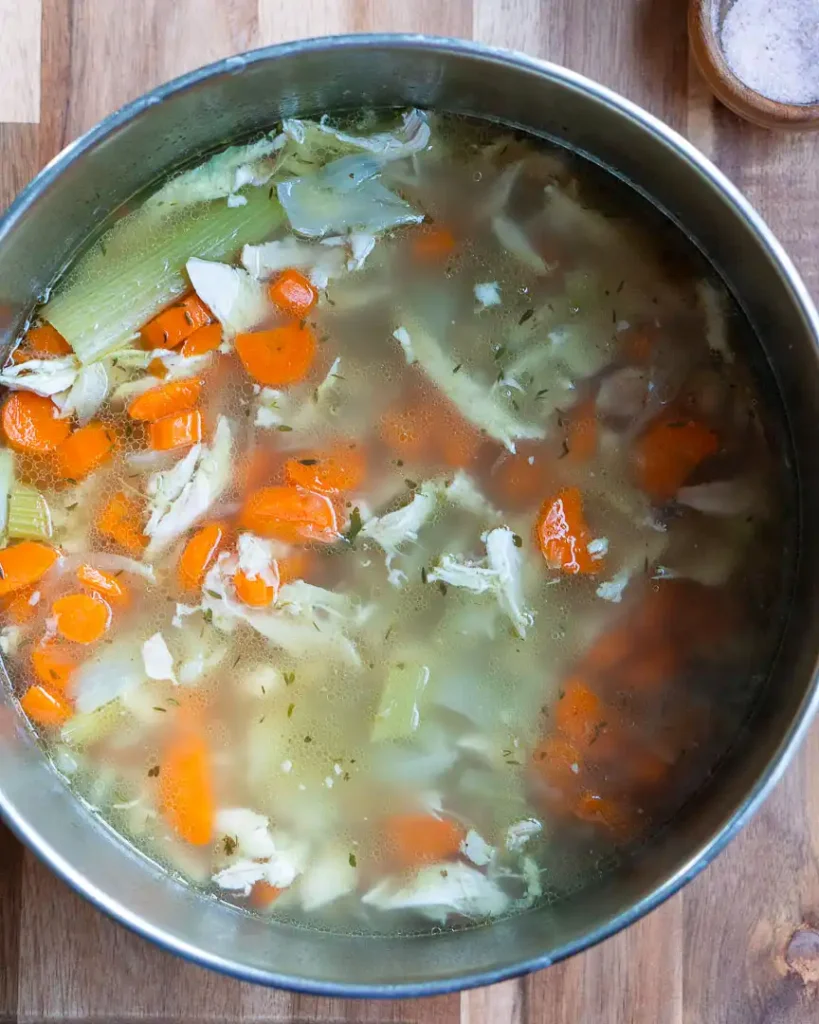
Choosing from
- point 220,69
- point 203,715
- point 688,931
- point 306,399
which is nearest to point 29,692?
point 203,715

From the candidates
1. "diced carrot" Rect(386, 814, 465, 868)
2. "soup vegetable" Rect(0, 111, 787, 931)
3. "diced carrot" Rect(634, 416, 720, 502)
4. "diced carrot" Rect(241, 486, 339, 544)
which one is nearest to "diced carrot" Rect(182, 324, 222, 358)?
"soup vegetable" Rect(0, 111, 787, 931)

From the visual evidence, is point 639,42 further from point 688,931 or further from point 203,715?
point 688,931

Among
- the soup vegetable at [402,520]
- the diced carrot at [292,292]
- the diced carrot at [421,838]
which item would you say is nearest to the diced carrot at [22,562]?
the soup vegetable at [402,520]

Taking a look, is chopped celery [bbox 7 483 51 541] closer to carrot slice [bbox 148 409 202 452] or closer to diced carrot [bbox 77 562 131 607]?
diced carrot [bbox 77 562 131 607]

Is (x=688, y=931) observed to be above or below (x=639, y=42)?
below

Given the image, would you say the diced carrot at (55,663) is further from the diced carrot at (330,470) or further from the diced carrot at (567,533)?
the diced carrot at (567,533)

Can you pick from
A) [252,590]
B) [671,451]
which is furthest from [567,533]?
[252,590]
